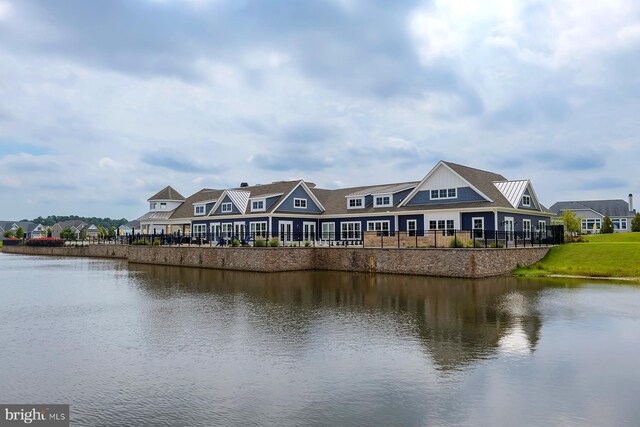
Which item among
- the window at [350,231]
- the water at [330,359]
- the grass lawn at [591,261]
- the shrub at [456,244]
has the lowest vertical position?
the water at [330,359]

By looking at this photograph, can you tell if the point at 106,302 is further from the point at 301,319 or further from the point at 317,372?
the point at 317,372

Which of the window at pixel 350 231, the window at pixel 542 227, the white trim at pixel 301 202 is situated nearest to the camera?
the window at pixel 542 227

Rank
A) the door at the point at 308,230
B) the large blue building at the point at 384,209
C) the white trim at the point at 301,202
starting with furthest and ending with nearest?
the white trim at the point at 301,202
the door at the point at 308,230
the large blue building at the point at 384,209

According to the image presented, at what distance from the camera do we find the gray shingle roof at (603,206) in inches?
3201

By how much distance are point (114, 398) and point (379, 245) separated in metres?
28.2

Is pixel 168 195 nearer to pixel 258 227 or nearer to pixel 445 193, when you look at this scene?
pixel 258 227

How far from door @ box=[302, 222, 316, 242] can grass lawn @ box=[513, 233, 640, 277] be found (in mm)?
20598

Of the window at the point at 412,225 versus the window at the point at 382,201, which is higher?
the window at the point at 382,201

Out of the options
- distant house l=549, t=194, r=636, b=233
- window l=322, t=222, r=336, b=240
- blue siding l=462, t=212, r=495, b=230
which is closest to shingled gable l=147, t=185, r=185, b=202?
window l=322, t=222, r=336, b=240

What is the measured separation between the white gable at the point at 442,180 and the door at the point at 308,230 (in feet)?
39.9

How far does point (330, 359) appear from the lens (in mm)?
11836

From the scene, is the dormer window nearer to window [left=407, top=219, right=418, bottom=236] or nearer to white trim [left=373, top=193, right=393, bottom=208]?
white trim [left=373, top=193, right=393, bottom=208]

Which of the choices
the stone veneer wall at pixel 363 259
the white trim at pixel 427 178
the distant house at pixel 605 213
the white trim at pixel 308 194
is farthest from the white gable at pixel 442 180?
the distant house at pixel 605 213

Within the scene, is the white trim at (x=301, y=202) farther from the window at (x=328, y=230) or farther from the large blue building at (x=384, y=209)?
the window at (x=328, y=230)
